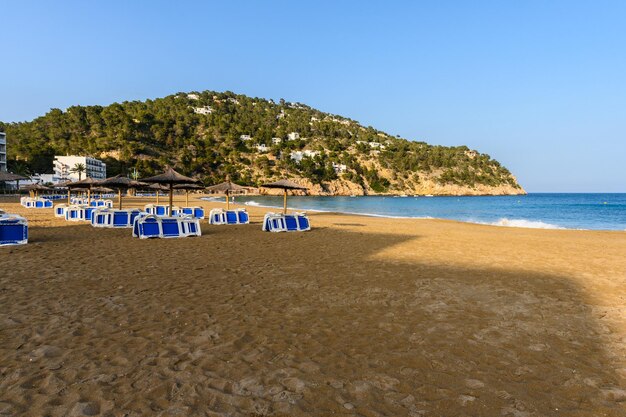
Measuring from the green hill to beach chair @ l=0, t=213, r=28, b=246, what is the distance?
Answer: 86.0 metres

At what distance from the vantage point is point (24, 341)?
3924 millimetres

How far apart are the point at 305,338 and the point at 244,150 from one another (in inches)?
4912

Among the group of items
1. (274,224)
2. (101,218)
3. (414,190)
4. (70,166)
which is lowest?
(101,218)

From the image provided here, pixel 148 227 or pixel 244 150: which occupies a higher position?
pixel 244 150

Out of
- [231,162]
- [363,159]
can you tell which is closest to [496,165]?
[363,159]

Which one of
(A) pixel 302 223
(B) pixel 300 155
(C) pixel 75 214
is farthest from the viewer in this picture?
(B) pixel 300 155

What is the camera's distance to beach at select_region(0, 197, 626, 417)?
2.94 meters

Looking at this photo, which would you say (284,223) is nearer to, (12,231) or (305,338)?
(12,231)

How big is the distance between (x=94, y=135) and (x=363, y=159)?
3429 inches

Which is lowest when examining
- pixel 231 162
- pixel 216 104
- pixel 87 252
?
pixel 87 252

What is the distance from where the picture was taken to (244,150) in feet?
411

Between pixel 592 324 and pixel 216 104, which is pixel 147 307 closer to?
pixel 592 324

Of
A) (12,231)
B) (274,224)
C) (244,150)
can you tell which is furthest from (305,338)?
(244,150)

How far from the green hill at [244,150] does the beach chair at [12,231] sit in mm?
85954
